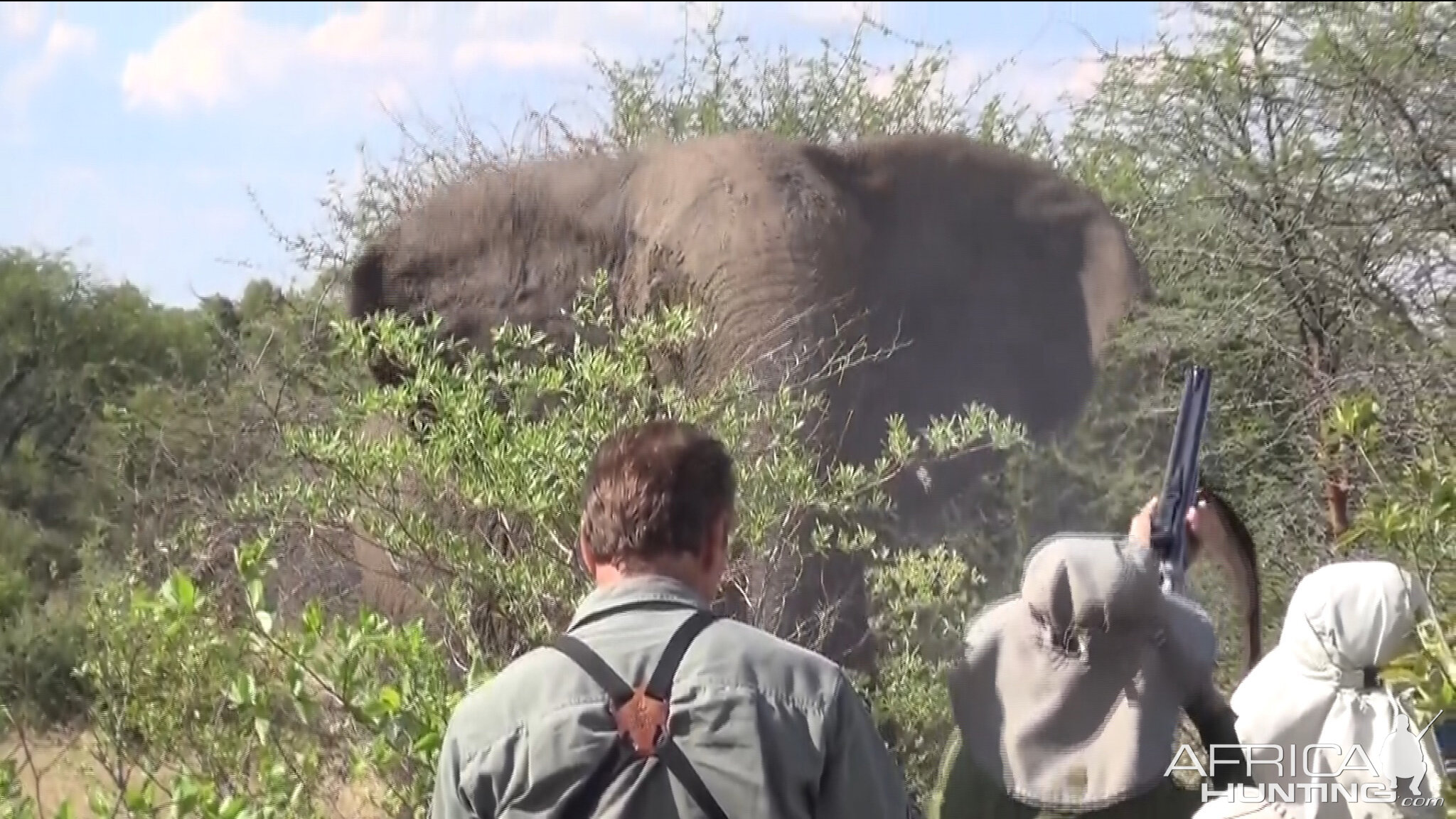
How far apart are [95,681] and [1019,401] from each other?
3.65m

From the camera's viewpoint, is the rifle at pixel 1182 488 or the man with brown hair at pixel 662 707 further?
the rifle at pixel 1182 488

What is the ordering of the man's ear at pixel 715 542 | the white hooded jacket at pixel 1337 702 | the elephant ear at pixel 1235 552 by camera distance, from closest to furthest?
1. the man's ear at pixel 715 542
2. the white hooded jacket at pixel 1337 702
3. the elephant ear at pixel 1235 552

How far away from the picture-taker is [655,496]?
218cm

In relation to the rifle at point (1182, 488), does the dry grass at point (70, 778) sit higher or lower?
lower

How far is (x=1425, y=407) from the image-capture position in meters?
4.86

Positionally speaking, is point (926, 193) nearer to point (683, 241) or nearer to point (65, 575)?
point (683, 241)

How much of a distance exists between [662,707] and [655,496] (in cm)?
23

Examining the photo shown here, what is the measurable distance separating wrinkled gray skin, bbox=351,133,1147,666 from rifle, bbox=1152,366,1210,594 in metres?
1.90

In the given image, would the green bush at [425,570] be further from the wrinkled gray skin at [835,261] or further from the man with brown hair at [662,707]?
the wrinkled gray skin at [835,261]

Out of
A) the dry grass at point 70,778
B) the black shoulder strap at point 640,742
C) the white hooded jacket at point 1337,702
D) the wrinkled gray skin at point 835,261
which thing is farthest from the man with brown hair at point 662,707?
the wrinkled gray skin at point 835,261

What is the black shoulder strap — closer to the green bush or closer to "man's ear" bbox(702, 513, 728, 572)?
"man's ear" bbox(702, 513, 728, 572)

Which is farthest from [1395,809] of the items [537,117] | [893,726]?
[537,117]

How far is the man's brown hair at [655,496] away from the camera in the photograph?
218 cm

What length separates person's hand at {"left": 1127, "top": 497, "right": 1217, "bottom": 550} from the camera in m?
3.28
